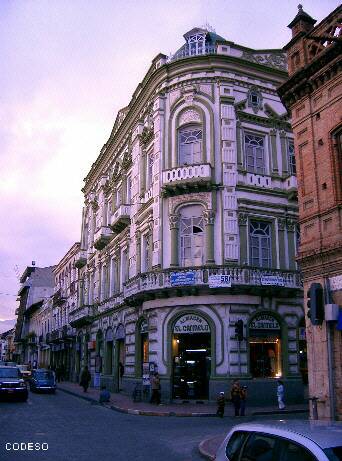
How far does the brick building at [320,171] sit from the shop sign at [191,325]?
10853 mm

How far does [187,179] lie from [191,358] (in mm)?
9193

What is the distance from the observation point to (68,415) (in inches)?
805

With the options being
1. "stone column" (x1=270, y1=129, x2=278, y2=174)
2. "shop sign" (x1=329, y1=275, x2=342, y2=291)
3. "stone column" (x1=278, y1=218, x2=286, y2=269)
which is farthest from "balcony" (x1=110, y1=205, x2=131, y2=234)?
"shop sign" (x1=329, y1=275, x2=342, y2=291)

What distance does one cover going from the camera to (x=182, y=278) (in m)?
25.7

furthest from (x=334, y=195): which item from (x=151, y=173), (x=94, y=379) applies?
(x=94, y=379)

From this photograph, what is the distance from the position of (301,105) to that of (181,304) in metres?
12.8

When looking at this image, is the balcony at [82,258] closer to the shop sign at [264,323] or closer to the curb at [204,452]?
the shop sign at [264,323]

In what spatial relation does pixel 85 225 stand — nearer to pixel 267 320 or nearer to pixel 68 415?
pixel 267 320

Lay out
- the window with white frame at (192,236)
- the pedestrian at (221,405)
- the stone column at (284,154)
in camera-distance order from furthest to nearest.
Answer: the stone column at (284,154)
the window with white frame at (192,236)
the pedestrian at (221,405)

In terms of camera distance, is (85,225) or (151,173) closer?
(151,173)

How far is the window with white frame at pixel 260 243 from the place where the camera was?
2731 cm

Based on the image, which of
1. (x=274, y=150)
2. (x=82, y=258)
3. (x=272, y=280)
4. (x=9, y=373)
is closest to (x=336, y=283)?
(x=272, y=280)

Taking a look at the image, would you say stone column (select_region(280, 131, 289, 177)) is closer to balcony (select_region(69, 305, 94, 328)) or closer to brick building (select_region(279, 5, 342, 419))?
brick building (select_region(279, 5, 342, 419))

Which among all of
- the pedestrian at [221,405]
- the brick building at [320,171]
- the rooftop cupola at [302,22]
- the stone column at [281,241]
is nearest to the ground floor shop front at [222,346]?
the stone column at [281,241]
